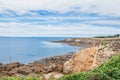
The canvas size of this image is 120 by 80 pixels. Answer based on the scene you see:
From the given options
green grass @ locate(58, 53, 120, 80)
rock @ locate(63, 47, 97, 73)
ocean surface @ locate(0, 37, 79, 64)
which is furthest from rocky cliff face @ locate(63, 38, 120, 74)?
ocean surface @ locate(0, 37, 79, 64)

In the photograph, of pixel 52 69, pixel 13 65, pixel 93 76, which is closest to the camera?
pixel 93 76

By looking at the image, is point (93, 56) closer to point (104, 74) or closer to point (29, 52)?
point (104, 74)

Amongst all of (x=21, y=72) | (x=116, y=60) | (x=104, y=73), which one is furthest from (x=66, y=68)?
(x=104, y=73)

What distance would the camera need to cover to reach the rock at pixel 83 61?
22.0 meters

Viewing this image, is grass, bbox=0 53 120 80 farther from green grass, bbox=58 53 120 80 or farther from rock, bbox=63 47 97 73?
rock, bbox=63 47 97 73

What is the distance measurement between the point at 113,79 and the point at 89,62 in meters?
9.45

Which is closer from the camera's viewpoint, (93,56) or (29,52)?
(93,56)

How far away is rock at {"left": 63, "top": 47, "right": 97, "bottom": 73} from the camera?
22042 mm

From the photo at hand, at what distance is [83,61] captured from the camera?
888 inches

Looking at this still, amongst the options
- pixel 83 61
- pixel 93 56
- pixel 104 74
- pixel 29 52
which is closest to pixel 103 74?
pixel 104 74

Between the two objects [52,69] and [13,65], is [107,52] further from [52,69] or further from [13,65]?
[13,65]

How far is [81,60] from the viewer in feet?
74.9

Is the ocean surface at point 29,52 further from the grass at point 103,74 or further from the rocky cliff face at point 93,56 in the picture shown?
the grass at point 103,74

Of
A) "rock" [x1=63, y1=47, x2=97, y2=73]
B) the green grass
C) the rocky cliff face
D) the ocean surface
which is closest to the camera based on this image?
the green grass
